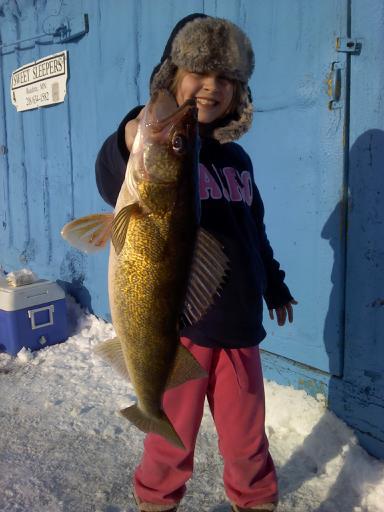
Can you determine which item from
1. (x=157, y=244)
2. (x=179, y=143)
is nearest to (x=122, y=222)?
(x=157, y=244)

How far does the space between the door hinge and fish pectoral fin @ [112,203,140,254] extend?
1696mm

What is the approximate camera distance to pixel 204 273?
146 cm

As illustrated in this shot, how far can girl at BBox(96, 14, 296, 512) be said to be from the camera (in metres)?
1.91

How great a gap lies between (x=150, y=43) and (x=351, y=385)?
8.95 ft

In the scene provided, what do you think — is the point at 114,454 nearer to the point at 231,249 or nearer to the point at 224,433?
the point at 224,433

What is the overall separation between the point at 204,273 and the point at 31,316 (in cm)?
287

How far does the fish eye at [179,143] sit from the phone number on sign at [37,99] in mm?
3852

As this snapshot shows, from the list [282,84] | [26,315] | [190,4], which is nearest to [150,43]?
[190,4]

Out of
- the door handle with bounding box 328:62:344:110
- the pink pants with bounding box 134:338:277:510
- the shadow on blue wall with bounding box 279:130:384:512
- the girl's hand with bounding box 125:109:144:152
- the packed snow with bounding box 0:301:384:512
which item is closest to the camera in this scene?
the girl's hand with bounding box 125:109:144:152

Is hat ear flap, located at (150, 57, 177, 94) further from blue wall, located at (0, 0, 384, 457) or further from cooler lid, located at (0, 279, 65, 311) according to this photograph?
cooler lid, located at (0, 279, 65, 311)

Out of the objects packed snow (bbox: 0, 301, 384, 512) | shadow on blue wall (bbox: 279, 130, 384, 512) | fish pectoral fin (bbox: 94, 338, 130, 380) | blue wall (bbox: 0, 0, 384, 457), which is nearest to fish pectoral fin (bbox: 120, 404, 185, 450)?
fish pectoral fin (bbox: 94, 338, 130, 380)

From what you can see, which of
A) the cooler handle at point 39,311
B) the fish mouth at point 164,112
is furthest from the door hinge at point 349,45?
the cooler handle at point 39,311

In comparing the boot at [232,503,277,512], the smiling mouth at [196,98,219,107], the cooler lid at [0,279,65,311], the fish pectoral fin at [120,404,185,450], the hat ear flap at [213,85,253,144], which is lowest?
the boot at [232,503,277,512]

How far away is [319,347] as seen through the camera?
2.89 meters
